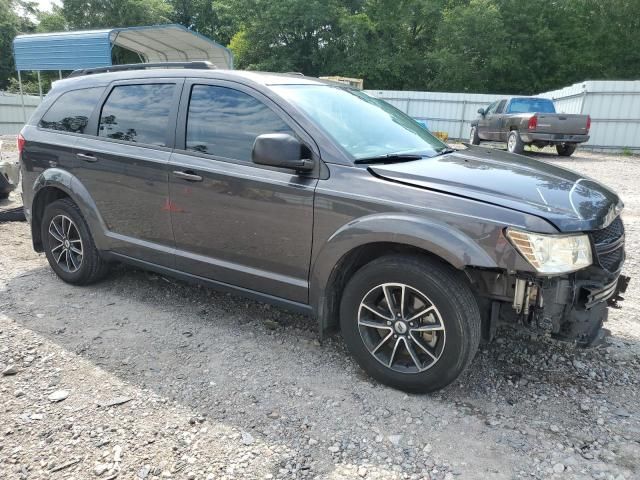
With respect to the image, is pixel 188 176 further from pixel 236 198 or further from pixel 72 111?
pixel 72 111

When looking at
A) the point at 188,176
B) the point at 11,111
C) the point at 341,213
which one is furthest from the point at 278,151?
the point at 11,111

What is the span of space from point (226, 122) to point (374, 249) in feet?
4.54

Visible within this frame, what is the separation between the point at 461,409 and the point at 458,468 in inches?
19.5

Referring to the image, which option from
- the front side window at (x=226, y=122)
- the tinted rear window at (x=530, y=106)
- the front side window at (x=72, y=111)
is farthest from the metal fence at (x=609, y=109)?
the front side window at (x=226, y=122)

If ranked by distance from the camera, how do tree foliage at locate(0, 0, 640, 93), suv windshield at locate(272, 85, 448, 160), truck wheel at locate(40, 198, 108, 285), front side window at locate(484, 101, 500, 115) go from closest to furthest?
suv windshield at locate(272, 85, 448, 160)
truck wheel at locate(40, 198, 108, 285)
front side window at locate(484, 101, 500, 115)
tree foliage at locate(0, 0, 640, 93)

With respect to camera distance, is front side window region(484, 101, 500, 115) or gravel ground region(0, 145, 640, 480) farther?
front side window region(484, 101, 500, 115)

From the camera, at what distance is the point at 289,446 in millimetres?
2502

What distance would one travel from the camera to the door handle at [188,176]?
3.49m

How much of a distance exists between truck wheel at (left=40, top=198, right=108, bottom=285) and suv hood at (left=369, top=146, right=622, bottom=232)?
2744 millimetres

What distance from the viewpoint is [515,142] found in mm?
14445

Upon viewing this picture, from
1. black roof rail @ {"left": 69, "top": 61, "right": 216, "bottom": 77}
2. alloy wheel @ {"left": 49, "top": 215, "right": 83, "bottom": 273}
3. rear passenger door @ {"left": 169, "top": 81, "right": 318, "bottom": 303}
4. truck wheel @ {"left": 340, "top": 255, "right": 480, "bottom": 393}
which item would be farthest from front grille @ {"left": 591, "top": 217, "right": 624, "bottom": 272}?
alloy wheel @ {"left": 49, "top": 215, "right": 83, "bottom": 273}

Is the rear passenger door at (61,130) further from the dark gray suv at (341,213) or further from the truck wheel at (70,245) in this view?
the truck wheel at (70,245)

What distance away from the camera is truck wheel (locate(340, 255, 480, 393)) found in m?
2.69

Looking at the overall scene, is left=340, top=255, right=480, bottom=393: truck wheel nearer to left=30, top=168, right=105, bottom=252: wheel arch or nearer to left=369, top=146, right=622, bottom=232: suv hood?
left=369, top=146, right=622, bottom=232: suv hood
